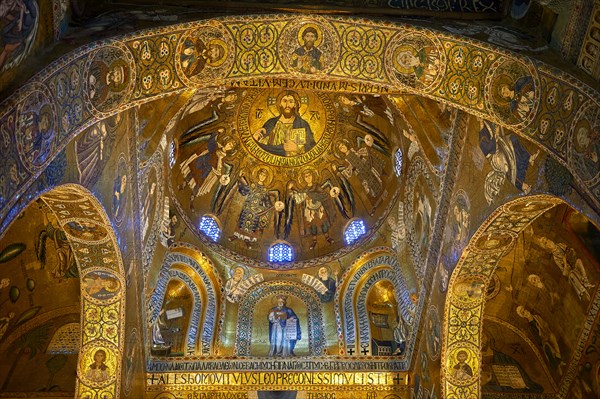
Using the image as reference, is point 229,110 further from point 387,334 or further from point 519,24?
point 519,24

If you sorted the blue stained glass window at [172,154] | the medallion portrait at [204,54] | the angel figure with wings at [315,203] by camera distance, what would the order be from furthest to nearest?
the angel figure with wings at [315,203], the blue stained glass window at [172,154], the medallion portrait at [204,54]

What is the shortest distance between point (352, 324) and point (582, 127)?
29.2ft

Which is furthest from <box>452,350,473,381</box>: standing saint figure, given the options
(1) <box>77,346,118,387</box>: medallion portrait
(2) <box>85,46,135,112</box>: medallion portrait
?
(2) <box>85,46,135,112</box>: medallion portrait

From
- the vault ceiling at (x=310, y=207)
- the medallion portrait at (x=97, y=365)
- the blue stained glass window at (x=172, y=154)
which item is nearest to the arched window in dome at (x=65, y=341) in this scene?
the vault ceiling at (x=310, y=207)

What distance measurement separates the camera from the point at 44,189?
8516 mm

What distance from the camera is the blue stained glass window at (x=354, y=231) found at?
54.9ft

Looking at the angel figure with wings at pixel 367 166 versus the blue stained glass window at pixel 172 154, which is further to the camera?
the angel figure with wings at pixel 367 166

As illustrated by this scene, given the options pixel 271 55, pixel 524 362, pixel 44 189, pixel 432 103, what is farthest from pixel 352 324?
pixel 44 189

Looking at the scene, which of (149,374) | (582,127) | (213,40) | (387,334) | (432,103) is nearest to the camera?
(582,127)

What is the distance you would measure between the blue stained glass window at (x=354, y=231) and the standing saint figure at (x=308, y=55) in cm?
719

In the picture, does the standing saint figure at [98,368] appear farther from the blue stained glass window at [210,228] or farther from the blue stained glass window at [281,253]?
the blue stained glass window at [281,253]

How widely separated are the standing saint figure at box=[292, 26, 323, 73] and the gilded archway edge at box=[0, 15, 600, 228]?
0.29ft

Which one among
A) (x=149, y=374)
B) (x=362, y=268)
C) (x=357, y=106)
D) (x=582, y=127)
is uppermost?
(x=357, y=106)

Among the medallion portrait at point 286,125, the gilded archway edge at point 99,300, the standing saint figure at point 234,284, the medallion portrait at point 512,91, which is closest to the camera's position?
the medallion portrait at point 512,91
